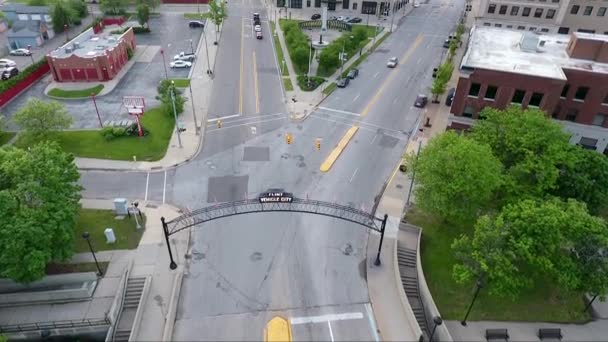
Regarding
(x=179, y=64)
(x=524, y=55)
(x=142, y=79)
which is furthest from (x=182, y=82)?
(x=524, y=55)

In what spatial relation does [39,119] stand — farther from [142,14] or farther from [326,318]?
[142,14]

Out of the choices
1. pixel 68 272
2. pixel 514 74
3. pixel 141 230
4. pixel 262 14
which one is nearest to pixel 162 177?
pixel 141 230

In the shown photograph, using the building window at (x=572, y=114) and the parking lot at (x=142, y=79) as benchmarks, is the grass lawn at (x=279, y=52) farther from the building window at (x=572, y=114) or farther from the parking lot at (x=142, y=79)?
the building window at (x=572, y=114)

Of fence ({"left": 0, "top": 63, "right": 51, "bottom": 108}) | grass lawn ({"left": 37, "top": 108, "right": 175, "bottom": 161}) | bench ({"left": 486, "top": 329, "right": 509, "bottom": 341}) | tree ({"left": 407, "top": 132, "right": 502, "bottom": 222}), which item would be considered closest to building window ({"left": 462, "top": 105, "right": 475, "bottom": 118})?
tree ({"left": 407, "top": 132, "right": 502, "bottom": 222})

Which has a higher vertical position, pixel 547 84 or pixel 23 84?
pixel 547 84

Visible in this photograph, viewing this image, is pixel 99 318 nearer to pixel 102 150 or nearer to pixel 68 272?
pixel 68 272

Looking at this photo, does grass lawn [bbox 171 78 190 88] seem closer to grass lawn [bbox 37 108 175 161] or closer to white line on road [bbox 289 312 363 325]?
grass lawn [bbox 37 108 175 161]
